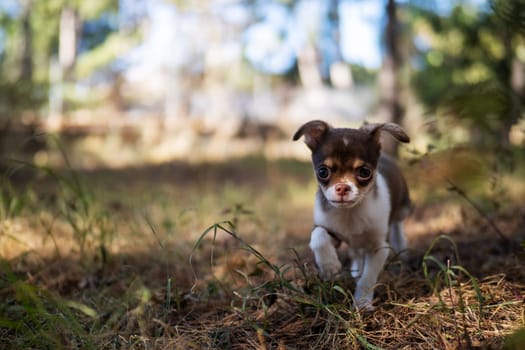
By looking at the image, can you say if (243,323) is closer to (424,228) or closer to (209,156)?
(424,228)

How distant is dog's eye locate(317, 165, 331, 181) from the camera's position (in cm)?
263

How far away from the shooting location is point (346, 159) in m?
2.60

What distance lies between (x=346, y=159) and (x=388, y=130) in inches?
12.2

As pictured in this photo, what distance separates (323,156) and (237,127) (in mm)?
17364

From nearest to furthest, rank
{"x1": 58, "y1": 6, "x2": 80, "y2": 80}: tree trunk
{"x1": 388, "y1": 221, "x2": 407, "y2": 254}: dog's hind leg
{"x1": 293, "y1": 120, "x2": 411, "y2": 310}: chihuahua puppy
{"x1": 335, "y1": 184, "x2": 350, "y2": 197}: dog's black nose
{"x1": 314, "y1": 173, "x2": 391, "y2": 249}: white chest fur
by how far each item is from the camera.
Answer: {"x1": 335, "y1": 184, "x2": 350, "y2": 197}: dog's black nose → {"x1": 293, "y1": 120, "x2": 411, "y2": 310}: chihuahua puppy → {"x1": 314, "y1": 173, "x2": 391, "y2": 249}: white chest fur → {"x1": 388, "y1": 221, "x2": 407, "y2": 254}: dog's hind leg → {"x1": 58, "y1": 6, "x2": 80, "y2": 80}: tree trunk

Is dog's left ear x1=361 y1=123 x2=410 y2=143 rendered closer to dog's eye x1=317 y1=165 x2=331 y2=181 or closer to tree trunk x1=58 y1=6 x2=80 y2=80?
dog's eye x1=317 y1=165 x2=331 y2=181

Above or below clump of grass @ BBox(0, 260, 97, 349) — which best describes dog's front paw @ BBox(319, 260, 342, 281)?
below

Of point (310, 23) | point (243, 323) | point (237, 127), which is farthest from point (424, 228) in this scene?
point (310, 23)

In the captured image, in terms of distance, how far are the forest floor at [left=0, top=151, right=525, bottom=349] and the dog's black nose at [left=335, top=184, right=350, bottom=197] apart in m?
0.39

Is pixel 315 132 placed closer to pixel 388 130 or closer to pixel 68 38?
pixel 388 130

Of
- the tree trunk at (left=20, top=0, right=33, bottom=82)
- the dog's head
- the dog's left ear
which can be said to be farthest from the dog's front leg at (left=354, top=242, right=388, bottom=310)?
the tree trunk at (left=20, top=0, right=33, bottom=82)

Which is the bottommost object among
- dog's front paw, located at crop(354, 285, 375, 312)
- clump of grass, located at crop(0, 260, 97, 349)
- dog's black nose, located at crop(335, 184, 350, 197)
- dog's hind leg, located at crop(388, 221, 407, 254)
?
dog's hind leg, located at crop(388, 221, 407, 254)

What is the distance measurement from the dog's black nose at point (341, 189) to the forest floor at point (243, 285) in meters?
0.39

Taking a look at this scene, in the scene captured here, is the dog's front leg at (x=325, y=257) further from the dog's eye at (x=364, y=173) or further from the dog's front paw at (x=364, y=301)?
the dog's eye at (x=364, y=173)
